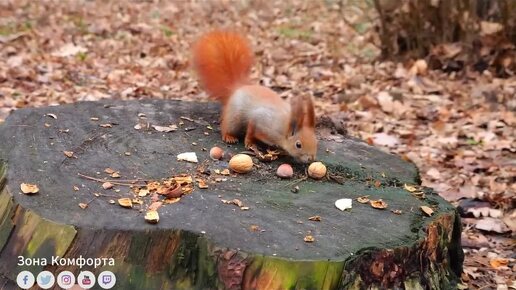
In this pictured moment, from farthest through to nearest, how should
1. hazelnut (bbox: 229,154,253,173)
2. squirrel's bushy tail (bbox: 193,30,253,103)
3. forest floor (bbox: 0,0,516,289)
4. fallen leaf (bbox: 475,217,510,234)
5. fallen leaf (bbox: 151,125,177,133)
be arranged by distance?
forest floor (bbox: 0,0,516,289) → fallen leaf (bbox: 475,217,510,234) → squirrel's bushy tail (bbox: 193,30,253,103) → fallen leaf (bbox: 151,125,177,133) → hazelnut (bbox: 229,154,253,173)

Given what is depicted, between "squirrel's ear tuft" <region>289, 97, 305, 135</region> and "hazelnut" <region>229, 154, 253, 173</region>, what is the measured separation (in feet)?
1.00

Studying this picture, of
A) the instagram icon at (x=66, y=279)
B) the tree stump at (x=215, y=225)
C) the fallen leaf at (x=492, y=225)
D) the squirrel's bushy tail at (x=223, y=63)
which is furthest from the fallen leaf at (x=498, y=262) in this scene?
the instagram icon at (x=66, y=279)

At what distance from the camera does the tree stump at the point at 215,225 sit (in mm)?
1906

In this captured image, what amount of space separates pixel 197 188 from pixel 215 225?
11.2 inches

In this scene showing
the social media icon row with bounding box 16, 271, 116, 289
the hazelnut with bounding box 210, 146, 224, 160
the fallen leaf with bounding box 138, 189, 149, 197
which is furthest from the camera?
the hazelnut with bounding box 210, 146, 224, 160

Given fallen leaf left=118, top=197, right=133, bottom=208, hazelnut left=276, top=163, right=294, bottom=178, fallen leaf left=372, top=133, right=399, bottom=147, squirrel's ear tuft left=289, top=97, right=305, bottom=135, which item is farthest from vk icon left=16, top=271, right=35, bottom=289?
fallen leaf left=372, top=133, right=399, bottom=147

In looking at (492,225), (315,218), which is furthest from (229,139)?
(492,225)

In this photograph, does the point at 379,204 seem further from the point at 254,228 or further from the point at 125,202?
the point at 125,202

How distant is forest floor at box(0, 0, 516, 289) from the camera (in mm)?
3683

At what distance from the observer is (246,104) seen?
2.93 metres

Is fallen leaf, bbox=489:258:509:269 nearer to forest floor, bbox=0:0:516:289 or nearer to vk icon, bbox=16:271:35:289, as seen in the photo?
forest floor, bbox=0:0:516:289

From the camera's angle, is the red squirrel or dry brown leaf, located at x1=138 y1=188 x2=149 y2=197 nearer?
dry brown leaf, located at x1=138 y1=188 x2=149 y2=197

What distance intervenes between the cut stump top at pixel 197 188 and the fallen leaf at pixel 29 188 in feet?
0.06

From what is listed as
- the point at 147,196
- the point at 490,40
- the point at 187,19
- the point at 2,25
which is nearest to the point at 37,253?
the point at 147,196
